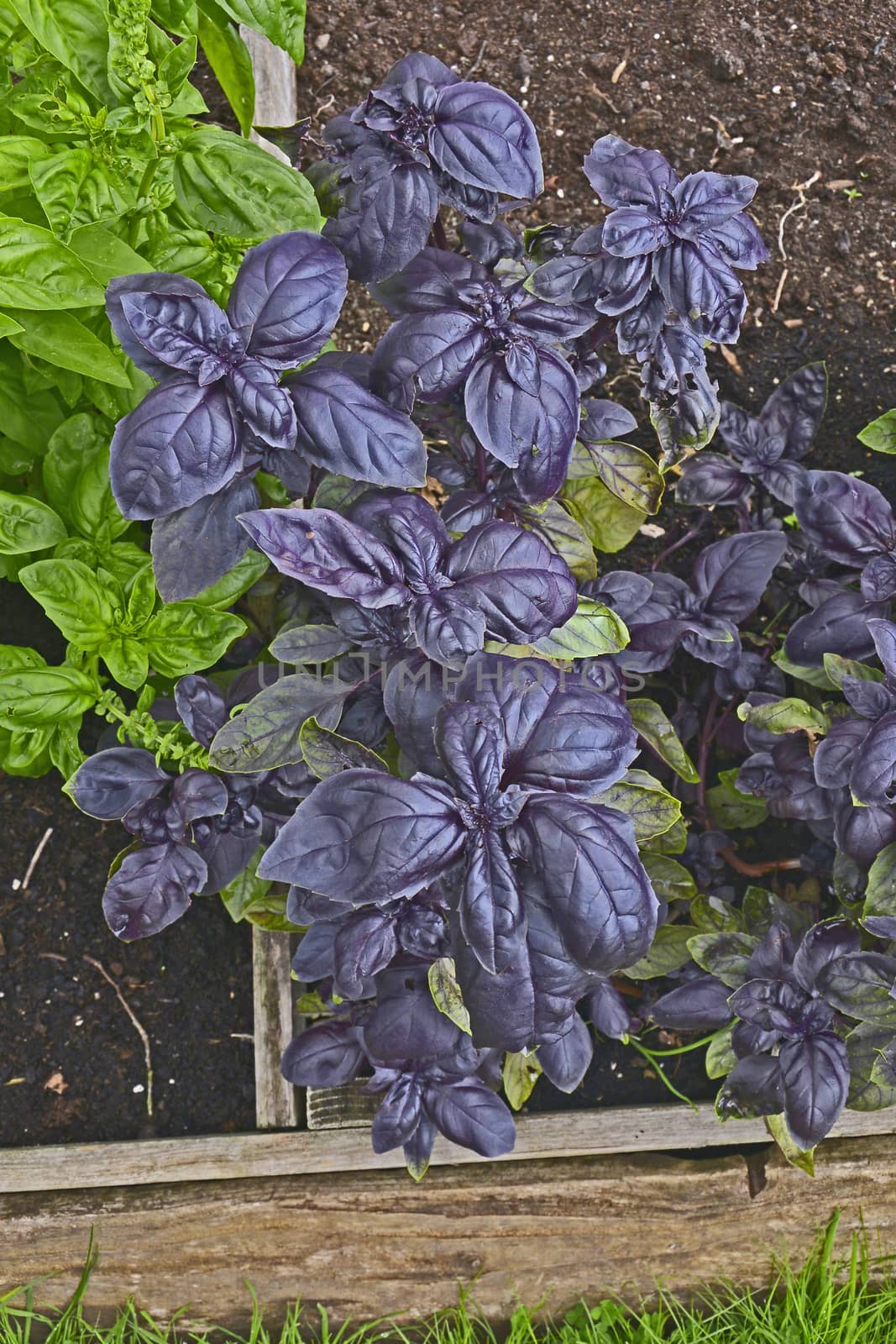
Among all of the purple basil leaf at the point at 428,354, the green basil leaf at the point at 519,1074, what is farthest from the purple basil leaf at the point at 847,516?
the green basil leaf at the point at 519,1074

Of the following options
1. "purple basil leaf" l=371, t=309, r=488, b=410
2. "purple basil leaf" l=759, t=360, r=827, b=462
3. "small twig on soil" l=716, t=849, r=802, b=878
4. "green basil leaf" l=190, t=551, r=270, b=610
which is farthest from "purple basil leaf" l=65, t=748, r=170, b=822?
"purple basil leaf" l=759, t=360, r=827, b=462

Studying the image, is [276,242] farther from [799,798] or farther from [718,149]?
[718,149]

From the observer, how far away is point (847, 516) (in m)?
1.35

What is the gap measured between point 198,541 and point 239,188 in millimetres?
381

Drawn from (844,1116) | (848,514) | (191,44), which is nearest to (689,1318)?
(844,1116)

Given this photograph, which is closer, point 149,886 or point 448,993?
point 448,993

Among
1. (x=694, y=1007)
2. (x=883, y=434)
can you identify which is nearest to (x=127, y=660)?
(x=694, y=1007)

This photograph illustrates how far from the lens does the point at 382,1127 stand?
1.27m

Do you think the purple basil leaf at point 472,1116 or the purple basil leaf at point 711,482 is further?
the purple basil leaf at point 711,482

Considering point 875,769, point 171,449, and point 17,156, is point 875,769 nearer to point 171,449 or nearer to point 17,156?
point 171,449

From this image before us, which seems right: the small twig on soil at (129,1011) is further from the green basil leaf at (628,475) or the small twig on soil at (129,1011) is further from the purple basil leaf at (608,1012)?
the green basil leaf at (628,475)

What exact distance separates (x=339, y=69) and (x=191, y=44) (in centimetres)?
81

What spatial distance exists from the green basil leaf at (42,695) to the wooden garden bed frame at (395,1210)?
490 mm

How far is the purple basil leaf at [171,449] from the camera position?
91cm
